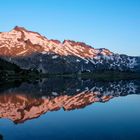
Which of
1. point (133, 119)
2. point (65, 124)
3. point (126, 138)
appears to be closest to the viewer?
point (126, 138)

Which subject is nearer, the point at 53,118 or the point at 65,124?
the point at 65,124

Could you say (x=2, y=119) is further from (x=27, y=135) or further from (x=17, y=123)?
(x=27, y=135)

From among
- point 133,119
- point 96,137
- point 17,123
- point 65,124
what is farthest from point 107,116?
point 96,137

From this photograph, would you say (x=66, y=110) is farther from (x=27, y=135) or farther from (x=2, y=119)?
(x=27, y=135)


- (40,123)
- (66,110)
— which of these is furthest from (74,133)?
(66,110)

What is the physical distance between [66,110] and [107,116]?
36.2 feet

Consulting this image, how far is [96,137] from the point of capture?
32.7m

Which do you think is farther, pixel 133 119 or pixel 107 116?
pixel 107 116

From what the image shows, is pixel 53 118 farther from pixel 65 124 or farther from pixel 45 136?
pixel 45 136

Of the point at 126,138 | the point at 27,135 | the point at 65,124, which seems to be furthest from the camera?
the point at 65,124

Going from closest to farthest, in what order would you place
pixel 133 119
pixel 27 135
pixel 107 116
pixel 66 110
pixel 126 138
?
pixel 126 138
pixel 27 135
pixel 133 119
pixel 107 116
pixel 66 110

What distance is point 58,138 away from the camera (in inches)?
1256

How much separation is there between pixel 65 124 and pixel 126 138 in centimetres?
1128

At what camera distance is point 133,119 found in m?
45.3
